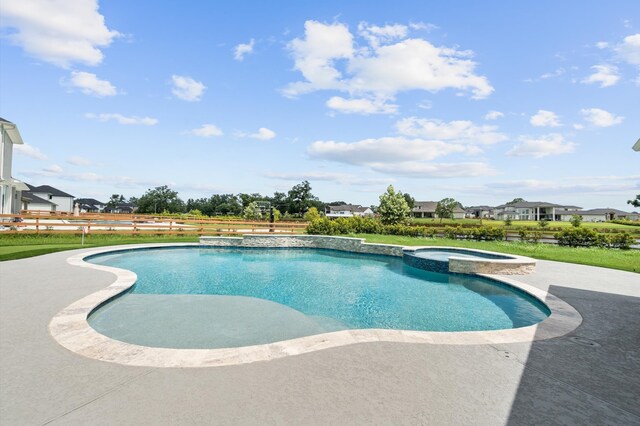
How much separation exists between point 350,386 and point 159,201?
75998 mm

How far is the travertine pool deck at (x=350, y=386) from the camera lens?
2.29 metres

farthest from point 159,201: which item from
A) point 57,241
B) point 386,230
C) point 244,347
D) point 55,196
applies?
point 244,347

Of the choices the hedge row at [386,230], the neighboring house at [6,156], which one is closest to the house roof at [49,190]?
the neighboring house at [6,156]

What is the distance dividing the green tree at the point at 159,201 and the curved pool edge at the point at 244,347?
69.8m

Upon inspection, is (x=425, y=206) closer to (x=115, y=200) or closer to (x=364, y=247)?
(x=364, y=247)

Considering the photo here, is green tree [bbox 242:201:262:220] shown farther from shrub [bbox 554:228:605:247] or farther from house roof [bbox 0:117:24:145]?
shrub [bbox 554:228:605:247]

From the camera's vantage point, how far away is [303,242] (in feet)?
57.5

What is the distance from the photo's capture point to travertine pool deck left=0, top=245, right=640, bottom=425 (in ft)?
7.53

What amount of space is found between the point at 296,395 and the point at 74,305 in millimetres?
4475

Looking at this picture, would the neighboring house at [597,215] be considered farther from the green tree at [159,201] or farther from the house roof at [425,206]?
the green tree at [159,201]

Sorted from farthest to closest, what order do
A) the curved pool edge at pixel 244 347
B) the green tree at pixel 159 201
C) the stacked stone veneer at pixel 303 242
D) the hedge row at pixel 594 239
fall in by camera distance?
the green tree at pixel 159 201 → the hedge row at pixel 594 239 → the stacked stone veneer at pixel 303 242 → the curved pool edge at pixel 244 347

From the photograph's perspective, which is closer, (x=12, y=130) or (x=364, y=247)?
(x=364, y=247)

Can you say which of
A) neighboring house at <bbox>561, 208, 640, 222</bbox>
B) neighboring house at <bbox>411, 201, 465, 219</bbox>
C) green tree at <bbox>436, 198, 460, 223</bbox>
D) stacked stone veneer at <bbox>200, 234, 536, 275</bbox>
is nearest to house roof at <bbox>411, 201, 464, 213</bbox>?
neighboring house at <bbox>411, 201, 465, 219</bbox>

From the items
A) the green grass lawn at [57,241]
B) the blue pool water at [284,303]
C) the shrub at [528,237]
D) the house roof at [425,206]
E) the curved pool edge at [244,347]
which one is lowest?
the blue pool water at [284,303]
